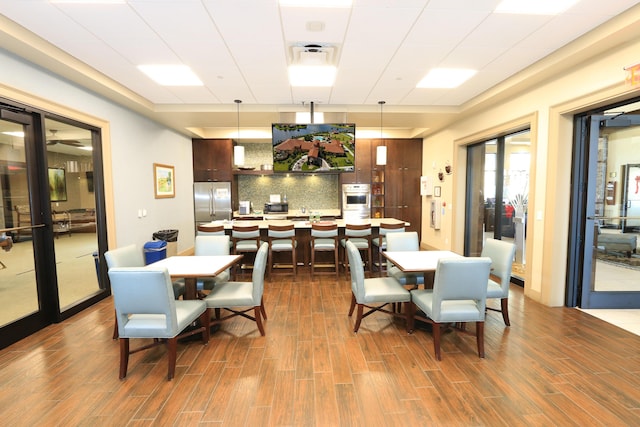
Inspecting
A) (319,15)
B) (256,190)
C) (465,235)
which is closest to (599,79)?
(319,15)

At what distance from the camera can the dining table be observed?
8.78 ft

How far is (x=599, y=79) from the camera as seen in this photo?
119 inches

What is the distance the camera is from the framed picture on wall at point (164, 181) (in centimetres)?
555

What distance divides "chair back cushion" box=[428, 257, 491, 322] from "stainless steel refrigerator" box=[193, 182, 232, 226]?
19.7 feet

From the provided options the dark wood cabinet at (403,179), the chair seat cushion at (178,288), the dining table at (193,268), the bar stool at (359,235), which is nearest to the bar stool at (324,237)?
the bar stool at (359,235)

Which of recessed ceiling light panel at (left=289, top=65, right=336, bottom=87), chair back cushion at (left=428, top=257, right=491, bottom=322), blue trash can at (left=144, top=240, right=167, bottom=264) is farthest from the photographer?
blue trash can at (left=144, top=240, right=167, bottom=264)

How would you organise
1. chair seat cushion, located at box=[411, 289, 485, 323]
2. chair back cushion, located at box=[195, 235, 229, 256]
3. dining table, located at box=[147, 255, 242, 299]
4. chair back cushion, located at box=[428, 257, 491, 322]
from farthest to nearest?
chair back cushion, located at box=[195, 235, 229, 256] < dining table, located at box=[147, 255, 242, 299] < chair seat cushion, located at box=[411, 289, 485, 323] < chair back cushion, located at box=[428, 257, 491, 322]

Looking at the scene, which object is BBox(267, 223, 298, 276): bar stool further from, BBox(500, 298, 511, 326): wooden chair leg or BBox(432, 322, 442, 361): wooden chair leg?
BBox(500, 298, 511, 326): wooden chair leg

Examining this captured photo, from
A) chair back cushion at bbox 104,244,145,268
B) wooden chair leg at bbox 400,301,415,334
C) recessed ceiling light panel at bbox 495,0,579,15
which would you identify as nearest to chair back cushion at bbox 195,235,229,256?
chair back cushion at bbox 104,244,145,268

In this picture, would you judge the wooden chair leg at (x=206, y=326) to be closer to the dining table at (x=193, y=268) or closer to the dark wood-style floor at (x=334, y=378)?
the dark wood-style floor at (x=334, y=378)

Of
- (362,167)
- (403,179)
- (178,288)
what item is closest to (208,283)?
(178,288)

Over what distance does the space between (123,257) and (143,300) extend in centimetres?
115

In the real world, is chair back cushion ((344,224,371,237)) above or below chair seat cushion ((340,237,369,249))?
above

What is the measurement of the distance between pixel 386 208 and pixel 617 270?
4.43 metres
